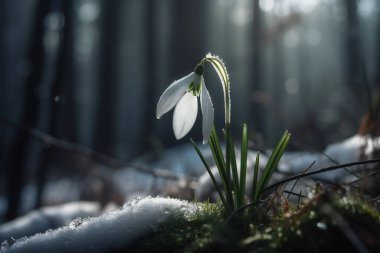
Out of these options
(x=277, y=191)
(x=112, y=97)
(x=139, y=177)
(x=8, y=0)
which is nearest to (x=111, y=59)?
(x=112, y=97)

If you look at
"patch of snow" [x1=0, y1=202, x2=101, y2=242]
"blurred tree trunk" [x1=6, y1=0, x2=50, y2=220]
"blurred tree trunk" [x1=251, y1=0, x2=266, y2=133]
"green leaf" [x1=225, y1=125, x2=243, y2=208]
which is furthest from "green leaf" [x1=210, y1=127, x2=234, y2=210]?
"blurred tree trunk" [x1=251, y1=0, x2=266, y2=133]

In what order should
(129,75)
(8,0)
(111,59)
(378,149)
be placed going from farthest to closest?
(129,75), (8,0), (111,59), (378,149)

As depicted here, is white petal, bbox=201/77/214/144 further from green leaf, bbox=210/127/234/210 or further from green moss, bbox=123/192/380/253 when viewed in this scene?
green moss, bbox=123/192/380/253

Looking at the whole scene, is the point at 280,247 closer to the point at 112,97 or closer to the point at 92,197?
the point at 92,197

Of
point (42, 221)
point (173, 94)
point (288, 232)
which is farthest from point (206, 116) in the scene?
point (42, 221)

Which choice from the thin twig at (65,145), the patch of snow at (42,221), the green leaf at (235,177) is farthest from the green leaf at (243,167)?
the thin twig at (65,145)
